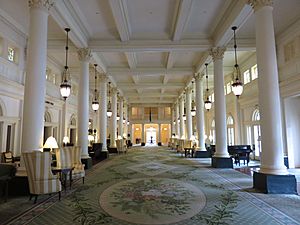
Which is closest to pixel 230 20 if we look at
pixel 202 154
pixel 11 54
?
pixel 202 154

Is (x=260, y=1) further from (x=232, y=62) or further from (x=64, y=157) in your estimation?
(x=232, y=62)

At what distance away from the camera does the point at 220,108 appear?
9336 mm

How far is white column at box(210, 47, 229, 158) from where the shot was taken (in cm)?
916

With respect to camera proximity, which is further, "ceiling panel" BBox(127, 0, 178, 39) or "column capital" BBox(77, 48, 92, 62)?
"column capital" BBox(77, 48, 92, 62)

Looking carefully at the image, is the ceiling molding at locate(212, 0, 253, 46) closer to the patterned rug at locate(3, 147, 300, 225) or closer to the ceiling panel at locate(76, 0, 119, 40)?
the ceiling panel at locate(76, 0, 119, 40)

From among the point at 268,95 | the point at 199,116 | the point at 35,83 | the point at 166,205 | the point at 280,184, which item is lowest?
the point at 166,205

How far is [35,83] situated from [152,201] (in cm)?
370

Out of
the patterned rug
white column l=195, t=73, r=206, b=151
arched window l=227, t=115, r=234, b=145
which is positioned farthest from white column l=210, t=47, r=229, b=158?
arched window l=227, t=115, r=234, b=145

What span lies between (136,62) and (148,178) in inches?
298

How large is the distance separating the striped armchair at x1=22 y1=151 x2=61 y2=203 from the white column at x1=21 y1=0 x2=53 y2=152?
2.13ft

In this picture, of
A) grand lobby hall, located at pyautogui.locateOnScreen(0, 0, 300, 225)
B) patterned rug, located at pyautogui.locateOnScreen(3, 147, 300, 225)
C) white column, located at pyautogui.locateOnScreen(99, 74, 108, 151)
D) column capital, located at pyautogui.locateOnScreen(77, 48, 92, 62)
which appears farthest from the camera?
white column, located at pyautogui.locateOnScreen(99, 74, 108, 151)

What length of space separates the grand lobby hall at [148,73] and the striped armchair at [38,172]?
0.07ft

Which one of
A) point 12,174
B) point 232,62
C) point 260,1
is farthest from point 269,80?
point 232,62

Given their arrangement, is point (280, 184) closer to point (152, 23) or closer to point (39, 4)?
point (152, 23)
